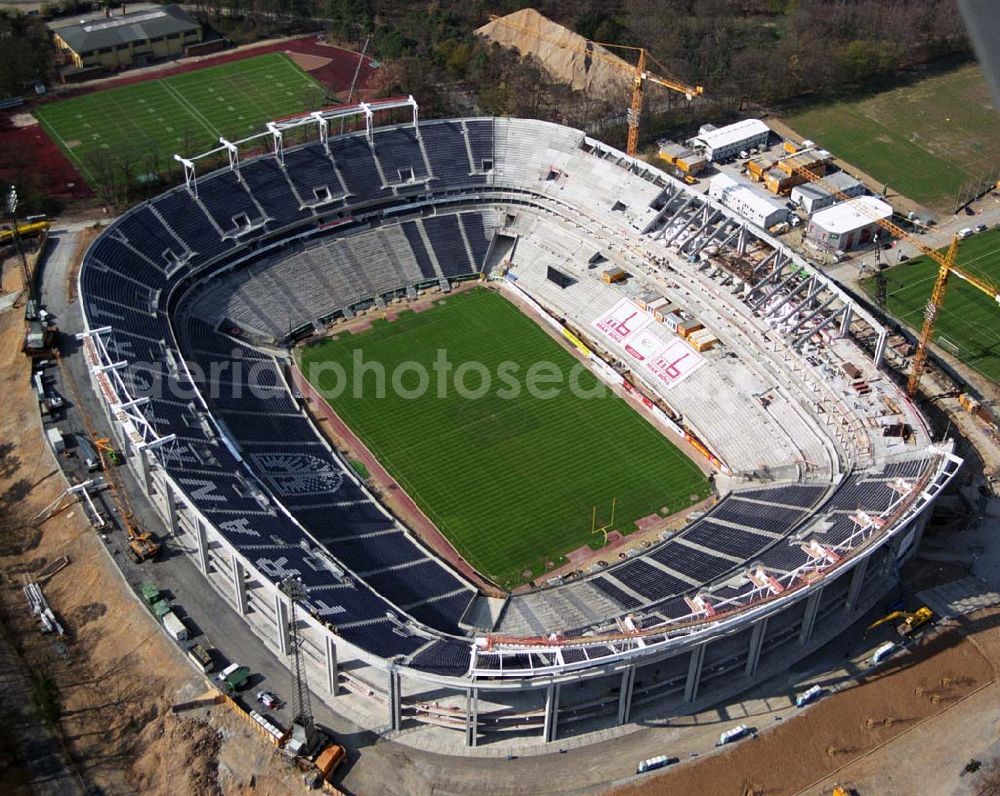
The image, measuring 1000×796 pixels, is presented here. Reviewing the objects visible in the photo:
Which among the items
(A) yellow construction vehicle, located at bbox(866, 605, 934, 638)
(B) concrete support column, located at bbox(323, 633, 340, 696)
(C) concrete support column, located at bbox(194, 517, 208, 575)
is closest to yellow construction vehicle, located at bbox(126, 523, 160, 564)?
(C) concrete support column, located at bbox(194, 517, 208, 575)

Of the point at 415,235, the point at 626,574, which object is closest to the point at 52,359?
the point at 415,235

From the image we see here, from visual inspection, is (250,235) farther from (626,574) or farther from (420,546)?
(626,574)

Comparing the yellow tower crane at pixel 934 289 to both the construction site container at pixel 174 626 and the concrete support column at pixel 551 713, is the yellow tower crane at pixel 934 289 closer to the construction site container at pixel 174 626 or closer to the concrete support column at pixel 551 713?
the concrete support column at pixel 551 713

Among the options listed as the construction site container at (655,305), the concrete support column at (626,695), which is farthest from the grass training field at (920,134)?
the concrete support column at (626,695)

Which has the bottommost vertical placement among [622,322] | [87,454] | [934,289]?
[87,454]

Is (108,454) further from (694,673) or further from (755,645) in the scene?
(755,645)

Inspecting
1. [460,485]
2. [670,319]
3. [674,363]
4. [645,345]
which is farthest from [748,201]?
[460,485]

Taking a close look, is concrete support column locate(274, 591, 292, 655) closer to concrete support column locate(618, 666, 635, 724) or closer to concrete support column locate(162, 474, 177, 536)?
concrete support column locate(162, 474, 177, 536)
